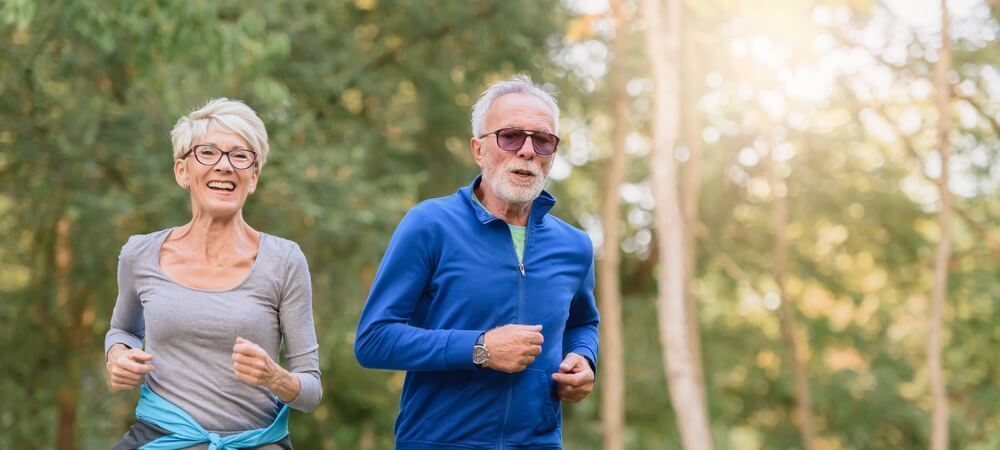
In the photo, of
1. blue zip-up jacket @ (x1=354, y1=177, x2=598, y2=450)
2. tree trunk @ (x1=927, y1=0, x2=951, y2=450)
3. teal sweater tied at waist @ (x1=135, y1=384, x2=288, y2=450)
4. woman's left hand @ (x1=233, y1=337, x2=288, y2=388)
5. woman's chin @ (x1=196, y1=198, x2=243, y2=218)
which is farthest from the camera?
tree trunk @ (x1=927, y1=0, x2=951, y2=450)

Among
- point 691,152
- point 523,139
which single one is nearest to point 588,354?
point 523,139

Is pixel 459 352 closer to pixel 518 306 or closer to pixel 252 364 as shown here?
pixel 518 306

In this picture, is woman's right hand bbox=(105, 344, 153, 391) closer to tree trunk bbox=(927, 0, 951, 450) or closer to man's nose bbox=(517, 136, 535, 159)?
man's nose bbox=(517, 136, 535, 159)

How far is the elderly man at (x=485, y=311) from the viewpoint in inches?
135

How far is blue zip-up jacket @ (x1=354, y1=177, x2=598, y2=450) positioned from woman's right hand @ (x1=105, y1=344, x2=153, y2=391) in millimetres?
617

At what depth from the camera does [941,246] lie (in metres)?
12.3

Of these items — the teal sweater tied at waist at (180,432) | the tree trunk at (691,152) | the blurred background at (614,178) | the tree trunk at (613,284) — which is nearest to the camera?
the teal sweater tied at waist at (180,432)

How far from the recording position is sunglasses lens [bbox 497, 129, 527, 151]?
145 inches

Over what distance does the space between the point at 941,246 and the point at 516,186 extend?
31.5ft

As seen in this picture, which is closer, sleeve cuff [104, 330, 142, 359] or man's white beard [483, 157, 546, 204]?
sleeve cuff [104, 330, 142, 359]

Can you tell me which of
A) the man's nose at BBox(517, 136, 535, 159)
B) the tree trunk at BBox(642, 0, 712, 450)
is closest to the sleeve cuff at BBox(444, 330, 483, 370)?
the man's nose at BBox(517, 136, 535, 159)

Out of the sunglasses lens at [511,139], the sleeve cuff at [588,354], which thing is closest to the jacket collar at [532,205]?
the sunglasses lens at [511,139]

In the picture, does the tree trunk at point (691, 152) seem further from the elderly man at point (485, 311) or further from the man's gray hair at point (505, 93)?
the elderly man at point (485, 311)

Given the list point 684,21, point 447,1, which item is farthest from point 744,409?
point 447,1
